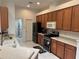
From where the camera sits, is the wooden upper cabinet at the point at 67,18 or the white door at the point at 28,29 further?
the white door at the point at 28,29

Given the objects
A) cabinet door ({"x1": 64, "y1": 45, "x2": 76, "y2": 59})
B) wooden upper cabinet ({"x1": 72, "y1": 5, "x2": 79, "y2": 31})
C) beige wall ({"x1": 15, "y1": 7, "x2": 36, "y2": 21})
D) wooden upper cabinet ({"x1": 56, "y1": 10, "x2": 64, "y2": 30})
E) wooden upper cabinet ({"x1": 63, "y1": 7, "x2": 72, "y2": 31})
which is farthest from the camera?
beige wall ({"x1": 15, "y1": 7, "x2": 36, "y2": 21})

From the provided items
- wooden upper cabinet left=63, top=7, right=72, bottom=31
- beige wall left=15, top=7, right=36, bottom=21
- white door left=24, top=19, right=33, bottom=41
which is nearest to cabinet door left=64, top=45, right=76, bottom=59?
wooden upper cabinet left=63, top=7, right=72, bottom=31

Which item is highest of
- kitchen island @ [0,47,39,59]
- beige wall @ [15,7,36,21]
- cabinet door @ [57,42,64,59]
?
beige wall @ [15,7,36,21]

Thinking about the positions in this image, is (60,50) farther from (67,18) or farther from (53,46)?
(67,18)

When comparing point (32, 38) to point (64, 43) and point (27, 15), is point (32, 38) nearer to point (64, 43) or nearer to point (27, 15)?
point (27, 15)

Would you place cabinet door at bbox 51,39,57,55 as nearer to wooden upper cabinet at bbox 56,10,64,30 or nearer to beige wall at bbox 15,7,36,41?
wooden upper cabinet at bbox 56,10,64,30

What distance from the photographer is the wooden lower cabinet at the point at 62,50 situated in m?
3.56

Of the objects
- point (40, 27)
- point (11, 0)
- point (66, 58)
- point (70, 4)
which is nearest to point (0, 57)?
point (66, 58)

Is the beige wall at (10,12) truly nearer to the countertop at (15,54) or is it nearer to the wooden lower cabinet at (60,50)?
the wooden lower cabinet at (60,50)

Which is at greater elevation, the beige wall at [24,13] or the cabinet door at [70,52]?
the beige wall at [24,13]

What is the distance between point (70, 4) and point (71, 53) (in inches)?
78.0

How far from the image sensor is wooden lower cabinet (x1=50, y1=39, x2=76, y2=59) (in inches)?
140

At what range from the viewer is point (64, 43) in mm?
4086

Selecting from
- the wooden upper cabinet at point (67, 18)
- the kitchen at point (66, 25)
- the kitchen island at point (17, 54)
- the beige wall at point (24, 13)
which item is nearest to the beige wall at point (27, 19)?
the beige wall at point (24, 13)
